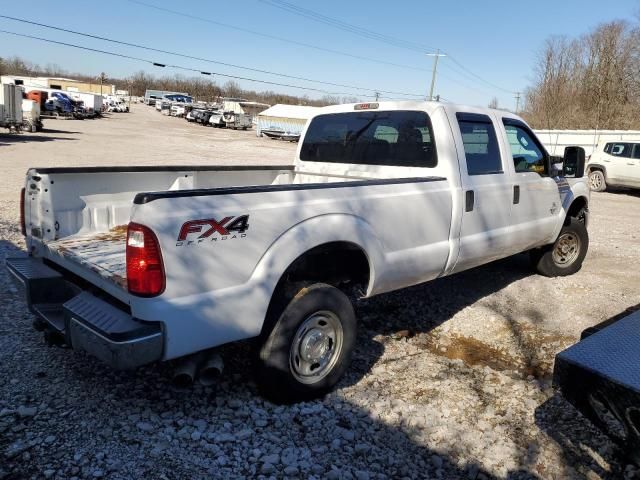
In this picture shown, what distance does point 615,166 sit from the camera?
17750 millimetres

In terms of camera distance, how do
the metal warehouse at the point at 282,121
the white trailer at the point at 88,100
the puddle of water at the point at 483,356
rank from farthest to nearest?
the white trailer at the point at 88,100 < the metal warehouse at the point at 282,121 < the puddle of water at the point at 483,356

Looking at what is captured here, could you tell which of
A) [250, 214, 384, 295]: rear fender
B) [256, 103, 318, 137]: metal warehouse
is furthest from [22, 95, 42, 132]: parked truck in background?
[250, 214, 384, 295]: rear fender

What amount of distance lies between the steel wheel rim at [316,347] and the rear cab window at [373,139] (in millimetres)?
1711

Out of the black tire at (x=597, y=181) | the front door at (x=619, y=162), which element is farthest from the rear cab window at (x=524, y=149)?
the black tire at (x=597, y=181)

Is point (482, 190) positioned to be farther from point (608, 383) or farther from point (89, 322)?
point (89, 322)

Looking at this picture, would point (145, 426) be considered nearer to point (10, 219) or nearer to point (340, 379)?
point (340, 379)

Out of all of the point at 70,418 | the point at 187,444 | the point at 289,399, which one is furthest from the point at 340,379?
the point at 70,418

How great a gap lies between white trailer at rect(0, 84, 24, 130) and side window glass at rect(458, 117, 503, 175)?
26593mm

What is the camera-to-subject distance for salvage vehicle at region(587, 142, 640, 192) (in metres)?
17.3

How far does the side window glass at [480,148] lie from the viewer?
4.57m

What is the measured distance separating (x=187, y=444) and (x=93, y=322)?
0.88 metres

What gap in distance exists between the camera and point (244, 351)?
4141mm

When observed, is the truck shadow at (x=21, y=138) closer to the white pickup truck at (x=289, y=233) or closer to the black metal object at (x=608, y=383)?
the white pickup truck at (x=289, y=233)

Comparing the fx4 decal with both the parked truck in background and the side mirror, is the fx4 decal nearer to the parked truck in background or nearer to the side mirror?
the side mirror
